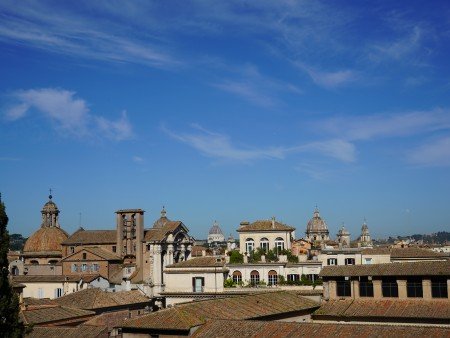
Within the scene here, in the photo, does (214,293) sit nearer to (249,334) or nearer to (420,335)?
(249,334)

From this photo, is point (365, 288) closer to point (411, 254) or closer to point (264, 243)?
point (264, 243)

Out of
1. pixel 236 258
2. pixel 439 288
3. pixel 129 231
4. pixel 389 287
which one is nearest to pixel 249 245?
pixel 236 258

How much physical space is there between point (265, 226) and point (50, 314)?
2653 cm

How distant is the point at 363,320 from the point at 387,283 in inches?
161

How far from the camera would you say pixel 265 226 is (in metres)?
67.9

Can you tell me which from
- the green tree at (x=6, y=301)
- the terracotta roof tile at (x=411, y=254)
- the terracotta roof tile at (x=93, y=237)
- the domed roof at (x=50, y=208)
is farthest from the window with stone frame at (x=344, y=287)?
the domed roof at (x=50, y=208)

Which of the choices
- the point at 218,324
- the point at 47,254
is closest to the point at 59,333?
the point at 218,324

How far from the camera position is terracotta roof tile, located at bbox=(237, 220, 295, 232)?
220ft

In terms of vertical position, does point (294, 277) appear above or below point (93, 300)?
above

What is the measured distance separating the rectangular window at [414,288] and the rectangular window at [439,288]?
90 cm

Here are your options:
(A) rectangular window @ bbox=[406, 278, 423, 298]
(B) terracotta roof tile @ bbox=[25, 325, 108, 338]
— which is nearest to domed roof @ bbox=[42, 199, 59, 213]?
(B) terracotta roof tile @ bbox=[25, 325, 108, 338]

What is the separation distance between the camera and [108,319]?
56.9 metres

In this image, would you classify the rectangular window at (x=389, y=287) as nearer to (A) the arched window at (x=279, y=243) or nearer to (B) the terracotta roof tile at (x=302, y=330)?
(B) the terracotta roof tile at (x=302, y=330)

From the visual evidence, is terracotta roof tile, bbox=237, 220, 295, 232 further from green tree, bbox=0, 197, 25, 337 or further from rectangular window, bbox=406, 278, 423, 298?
green tree, bbox=0, 197, 25, 337
